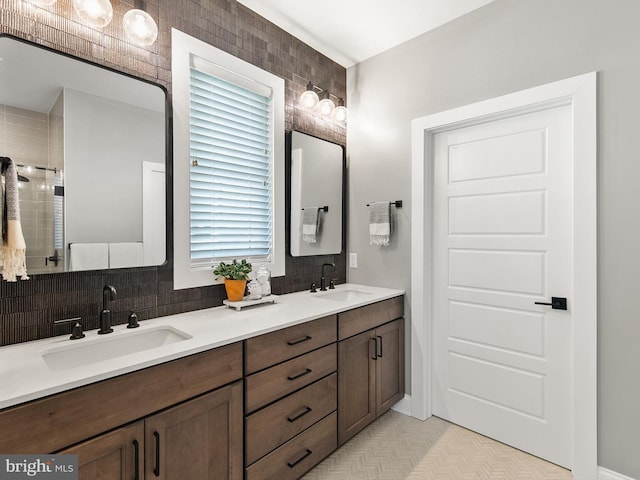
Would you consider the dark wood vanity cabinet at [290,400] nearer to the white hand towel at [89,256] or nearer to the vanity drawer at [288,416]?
the vanity drawer at [288,416]

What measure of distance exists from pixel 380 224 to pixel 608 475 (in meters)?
1.90

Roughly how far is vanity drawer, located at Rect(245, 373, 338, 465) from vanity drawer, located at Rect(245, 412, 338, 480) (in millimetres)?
37

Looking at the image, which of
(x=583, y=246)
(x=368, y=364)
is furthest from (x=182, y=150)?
(x=583, y=246)

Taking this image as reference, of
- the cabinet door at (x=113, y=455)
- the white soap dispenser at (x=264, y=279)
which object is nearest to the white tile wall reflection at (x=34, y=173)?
the cabinet door at (x=113, y=455)

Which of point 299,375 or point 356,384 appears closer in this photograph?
point 299,375

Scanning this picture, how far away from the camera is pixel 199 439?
4.57 ft

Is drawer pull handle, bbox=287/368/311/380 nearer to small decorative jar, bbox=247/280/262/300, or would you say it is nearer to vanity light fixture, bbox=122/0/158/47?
small decorative jar, bbox=247/280/262/300

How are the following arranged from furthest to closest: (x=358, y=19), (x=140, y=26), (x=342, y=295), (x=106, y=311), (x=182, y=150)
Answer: (x=342, y=295) < (x=358, y=19) < (x=182, y=150) < (x=140, y=26) < (x=106, y=311)

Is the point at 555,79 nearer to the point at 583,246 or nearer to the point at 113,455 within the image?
the point at 583,246

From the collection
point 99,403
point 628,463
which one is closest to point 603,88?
point 628,463

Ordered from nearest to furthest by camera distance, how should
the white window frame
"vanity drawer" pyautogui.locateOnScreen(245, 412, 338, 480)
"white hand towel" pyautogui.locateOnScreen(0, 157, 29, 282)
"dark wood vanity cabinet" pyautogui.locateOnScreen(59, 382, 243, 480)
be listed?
"dark wood vanity cabinet" pyautogui.locateOnScreen(59, 382, 243, 480) < "white hand towel" pyautogui.locateOnScreen(0, 157, 29, 282) < "vanity drawer" pyautogui.locateOnScreen(245, 412, 338, 480) < the white window frame

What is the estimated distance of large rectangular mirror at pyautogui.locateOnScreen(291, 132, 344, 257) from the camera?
2621mm

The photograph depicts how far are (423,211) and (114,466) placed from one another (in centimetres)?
218

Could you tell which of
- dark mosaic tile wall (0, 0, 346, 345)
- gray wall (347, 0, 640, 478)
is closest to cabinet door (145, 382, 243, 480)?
dark mosaic tile wall (0, 0, 346, 345)
